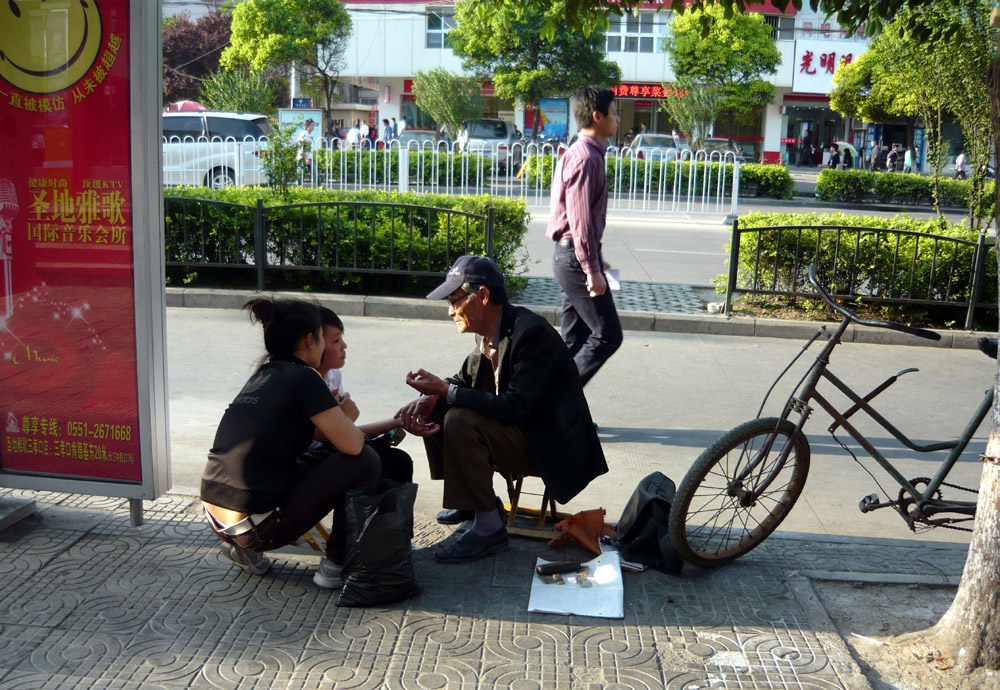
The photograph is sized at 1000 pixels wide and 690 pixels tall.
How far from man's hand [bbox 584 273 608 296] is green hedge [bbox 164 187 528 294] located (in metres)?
3.68

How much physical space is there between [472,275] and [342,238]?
18.3 ft

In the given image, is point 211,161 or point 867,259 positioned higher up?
point 211,161

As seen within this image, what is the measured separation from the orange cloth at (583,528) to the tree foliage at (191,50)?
43.2 m

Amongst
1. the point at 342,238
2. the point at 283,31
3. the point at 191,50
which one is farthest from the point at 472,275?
the point at 191,50

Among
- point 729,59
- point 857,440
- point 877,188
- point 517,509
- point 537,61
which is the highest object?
point 729,59

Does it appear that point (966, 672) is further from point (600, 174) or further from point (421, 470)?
point (600, 174)

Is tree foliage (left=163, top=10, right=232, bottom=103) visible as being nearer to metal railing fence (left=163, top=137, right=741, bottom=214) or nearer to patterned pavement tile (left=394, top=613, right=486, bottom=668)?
metal railing fence (left=163, top=137, right=741, bottom=214)

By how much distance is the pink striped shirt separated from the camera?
5555 mm

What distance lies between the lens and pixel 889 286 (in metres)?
8.94

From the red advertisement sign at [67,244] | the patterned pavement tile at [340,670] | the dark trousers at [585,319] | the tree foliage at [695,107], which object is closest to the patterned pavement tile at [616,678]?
the patterned pavement tile at [340,670]

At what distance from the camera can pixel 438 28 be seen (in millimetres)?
45125

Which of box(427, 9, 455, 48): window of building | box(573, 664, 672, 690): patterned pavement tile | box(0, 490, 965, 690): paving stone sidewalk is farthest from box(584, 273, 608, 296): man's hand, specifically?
box(427, 9, 455, 48): window of building

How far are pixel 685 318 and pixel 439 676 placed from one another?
6153 millimetres

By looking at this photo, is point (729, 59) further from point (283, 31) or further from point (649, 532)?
point (649, 532)
